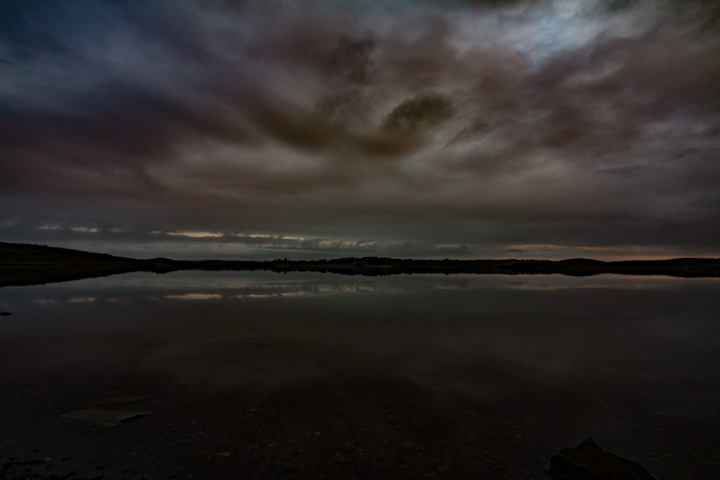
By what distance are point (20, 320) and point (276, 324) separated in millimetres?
14304

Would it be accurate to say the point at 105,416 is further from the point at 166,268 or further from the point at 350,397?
the point at 166,268

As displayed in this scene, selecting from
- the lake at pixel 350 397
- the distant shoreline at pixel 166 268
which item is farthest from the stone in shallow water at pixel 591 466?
the distant shoreline at pixel 166 268

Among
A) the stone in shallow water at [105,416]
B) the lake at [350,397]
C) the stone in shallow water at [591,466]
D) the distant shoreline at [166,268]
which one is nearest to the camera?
the stone in shallow water at [591,466]

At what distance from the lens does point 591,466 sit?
628cm

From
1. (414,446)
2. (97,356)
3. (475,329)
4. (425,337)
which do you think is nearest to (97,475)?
(414,446)

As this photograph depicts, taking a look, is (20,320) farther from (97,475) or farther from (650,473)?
(650,473)

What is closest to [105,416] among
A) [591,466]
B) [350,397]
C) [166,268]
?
[350,397]

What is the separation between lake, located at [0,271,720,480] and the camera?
6.88 m

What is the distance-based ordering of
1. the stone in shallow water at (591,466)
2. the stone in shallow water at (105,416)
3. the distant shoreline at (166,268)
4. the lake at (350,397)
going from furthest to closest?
the distant shoreline at (166,268), the stone in shallow water at (105,416), the lake at (350,397), the stone in shallow water at (591,466)

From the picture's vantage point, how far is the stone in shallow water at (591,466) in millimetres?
6070

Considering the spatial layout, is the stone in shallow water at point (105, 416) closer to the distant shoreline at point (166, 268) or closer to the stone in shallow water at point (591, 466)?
the stone in shallow water at point (591, 466)

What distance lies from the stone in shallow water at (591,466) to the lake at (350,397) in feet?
1.04

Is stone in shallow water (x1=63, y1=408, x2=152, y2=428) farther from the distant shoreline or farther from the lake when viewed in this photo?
the distant shoreline

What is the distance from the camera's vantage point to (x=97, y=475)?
246 inches
